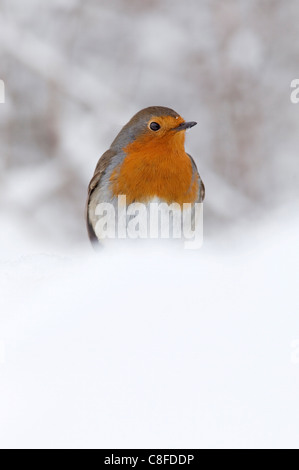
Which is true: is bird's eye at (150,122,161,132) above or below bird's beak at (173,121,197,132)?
above

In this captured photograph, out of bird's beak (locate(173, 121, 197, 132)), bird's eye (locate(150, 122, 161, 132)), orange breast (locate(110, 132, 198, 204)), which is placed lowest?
orange breast (locate(110, 132, 198, 204))

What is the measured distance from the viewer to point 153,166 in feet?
7.84

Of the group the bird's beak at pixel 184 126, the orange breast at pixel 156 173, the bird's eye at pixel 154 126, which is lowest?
the orange breast at pixel 156 173

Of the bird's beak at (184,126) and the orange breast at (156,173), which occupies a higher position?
the bird's beak at (184,126)

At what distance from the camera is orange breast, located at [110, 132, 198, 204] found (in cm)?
238

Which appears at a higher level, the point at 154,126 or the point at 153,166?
the point at 154,126

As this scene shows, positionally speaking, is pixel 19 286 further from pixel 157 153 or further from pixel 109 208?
pixel 157 153

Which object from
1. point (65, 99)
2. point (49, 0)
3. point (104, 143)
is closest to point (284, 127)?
point (104, 143)

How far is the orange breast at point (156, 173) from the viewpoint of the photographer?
2.38m

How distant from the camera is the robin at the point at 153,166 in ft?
7.79

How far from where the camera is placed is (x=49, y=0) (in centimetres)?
373

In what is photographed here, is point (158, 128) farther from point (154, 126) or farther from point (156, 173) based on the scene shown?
point (156, 173)

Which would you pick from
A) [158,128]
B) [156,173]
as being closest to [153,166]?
[156,173]

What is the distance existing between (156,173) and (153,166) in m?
0.03
